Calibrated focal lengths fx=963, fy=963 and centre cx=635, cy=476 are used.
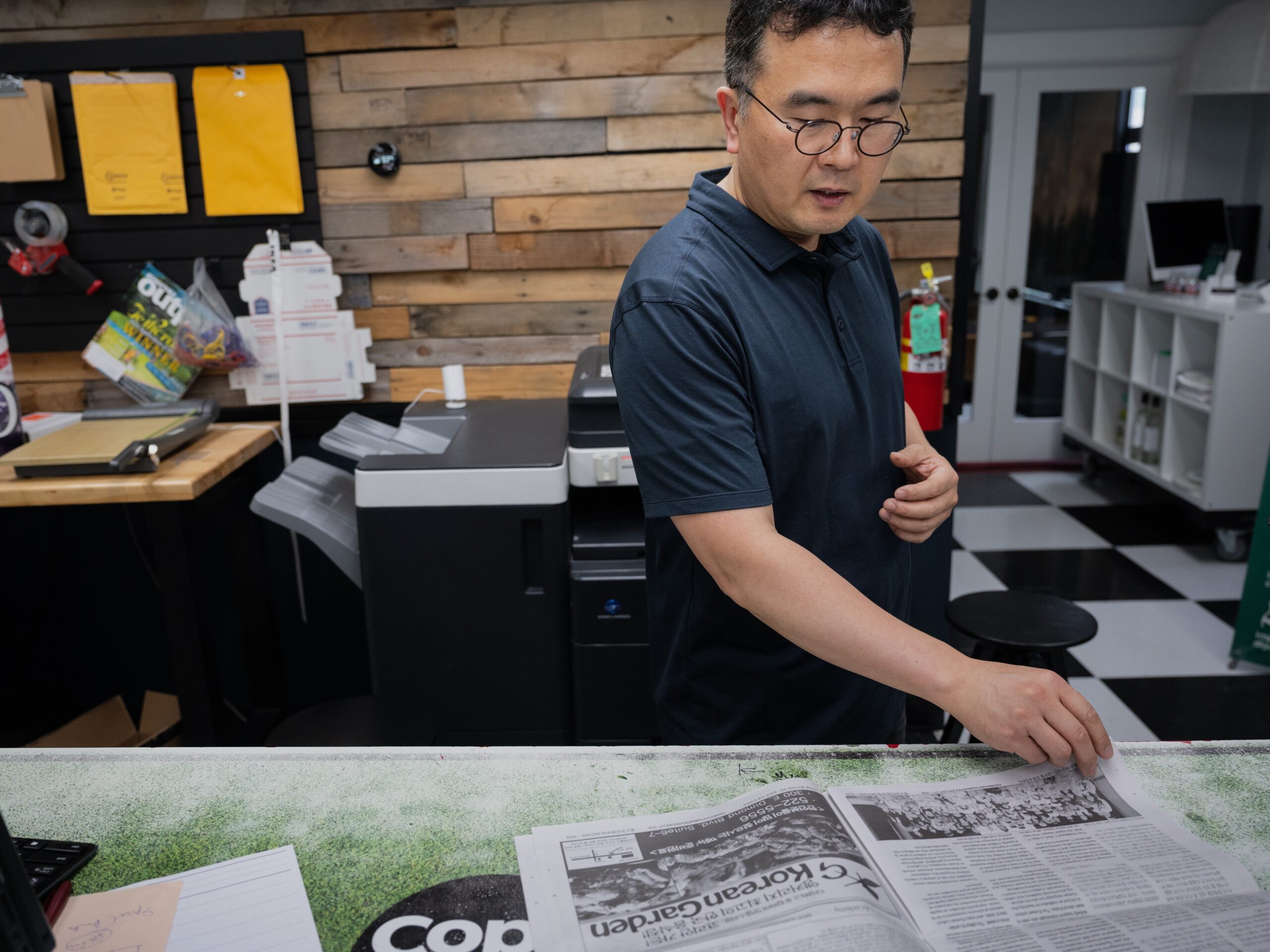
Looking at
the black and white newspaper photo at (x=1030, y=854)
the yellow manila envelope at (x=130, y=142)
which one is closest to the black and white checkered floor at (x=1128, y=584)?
the black and white newspaper photo at (x=1030, y=854)

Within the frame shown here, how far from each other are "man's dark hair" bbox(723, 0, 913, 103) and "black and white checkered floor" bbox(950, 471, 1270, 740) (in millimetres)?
2066

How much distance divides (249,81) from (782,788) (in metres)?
2.23

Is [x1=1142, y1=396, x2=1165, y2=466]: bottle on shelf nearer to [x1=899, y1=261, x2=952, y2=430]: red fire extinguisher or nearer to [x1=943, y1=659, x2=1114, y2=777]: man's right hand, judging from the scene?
[x1=899, y1=261, x2=952, y2=430]: red fire extinguisher

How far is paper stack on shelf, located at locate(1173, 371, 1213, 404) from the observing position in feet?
12.3

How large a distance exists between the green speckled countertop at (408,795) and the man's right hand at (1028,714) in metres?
0.09

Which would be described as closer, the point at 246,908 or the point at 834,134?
the point at 246,908

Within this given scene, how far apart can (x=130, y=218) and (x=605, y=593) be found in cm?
160

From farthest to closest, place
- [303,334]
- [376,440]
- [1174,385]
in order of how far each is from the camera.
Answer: [1174,385]
[303,334]
[376,440]

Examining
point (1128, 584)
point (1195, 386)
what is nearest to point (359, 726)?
point (1128, 584)

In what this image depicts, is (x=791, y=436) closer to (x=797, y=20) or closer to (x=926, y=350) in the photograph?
(x=797, y=20)

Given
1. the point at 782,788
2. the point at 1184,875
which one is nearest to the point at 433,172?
the point at 782,788

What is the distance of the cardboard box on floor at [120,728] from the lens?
8.15 ft

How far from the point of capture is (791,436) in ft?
3.64

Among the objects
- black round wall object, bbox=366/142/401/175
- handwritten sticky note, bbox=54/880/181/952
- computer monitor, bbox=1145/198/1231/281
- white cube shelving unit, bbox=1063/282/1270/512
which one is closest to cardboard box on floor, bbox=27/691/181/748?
black round wall object, bbox=366/142/401/175
